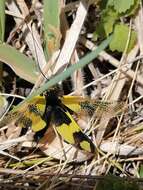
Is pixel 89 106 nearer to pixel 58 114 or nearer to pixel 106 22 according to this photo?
pixel 58 114

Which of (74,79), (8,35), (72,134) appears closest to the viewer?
(72,134)

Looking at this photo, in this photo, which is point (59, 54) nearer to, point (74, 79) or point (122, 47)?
point (74, 79)

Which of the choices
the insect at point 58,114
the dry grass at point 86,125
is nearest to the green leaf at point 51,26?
the dry grass at point 86,125

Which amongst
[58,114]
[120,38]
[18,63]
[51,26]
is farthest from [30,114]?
[120,38]

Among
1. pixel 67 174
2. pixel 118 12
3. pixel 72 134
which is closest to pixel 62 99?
pixel 72 134

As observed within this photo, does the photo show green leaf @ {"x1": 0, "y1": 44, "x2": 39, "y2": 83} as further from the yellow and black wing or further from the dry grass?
the yellow and black wing

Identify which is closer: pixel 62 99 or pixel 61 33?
pixel 62 99
